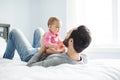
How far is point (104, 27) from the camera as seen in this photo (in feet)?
12.2

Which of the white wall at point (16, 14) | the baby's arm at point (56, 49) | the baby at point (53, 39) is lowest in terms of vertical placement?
the baby's arm at point (56, 49)

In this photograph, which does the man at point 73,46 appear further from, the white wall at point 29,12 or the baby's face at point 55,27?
the white wall at point 29,12

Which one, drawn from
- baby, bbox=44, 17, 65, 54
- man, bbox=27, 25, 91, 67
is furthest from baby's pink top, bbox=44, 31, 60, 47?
man, bbox=27, 25, 91, 67

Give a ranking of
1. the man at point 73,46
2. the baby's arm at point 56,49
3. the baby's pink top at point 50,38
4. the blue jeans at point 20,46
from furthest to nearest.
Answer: the blue jeans at point 20,46
the baby's pink top at point 50,38
the baby's arm at point 56,49
the man at point 73,46

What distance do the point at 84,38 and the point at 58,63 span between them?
225 millimetres

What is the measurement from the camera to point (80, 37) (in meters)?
1.61

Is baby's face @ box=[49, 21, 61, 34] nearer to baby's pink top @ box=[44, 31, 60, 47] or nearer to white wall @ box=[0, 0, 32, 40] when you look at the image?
baby's pink top @ box=[44, 31, 60, 47]

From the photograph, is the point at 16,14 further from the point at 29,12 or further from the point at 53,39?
the point at 53,39

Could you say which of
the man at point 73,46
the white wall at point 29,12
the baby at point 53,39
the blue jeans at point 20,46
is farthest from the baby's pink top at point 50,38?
the white wall at point 29,12

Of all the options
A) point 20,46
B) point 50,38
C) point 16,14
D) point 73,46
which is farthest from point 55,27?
point 16,14

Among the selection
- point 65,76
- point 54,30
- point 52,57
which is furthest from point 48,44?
point 65,76

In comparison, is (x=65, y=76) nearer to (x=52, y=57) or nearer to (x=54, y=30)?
(x=52, y=57)

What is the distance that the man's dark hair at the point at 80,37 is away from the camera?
1609mm

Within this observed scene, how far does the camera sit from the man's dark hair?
1.61 meters
